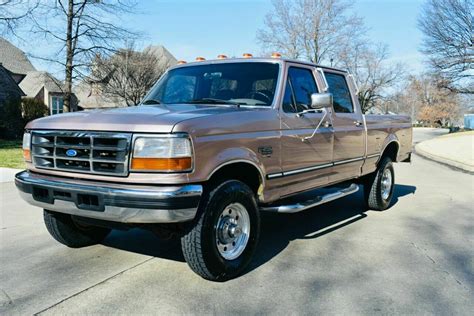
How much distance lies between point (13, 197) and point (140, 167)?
5812 mm

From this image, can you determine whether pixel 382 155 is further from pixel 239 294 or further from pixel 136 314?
pixel 136 314

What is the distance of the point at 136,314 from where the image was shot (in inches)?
135

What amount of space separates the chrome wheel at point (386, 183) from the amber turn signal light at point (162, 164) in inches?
191

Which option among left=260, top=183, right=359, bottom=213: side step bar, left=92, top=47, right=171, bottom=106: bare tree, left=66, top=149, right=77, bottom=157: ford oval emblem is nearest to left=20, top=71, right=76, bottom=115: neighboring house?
left=92, top=47, right=171, bottom=106: bare tree

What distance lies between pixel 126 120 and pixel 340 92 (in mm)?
3667

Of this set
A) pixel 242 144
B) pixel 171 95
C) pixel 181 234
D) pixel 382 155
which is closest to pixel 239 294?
pixel 181 234

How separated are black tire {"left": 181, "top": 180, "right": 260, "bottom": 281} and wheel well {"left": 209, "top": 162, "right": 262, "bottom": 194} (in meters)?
0.11

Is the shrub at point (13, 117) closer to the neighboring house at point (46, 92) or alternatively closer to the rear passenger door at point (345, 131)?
the neighboring house at point (46, 92)

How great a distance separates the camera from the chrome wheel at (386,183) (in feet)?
24.7

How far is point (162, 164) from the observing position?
3.55 meters

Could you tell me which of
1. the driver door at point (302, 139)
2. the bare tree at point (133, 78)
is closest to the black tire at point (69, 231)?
the driver door at point (302, 139)

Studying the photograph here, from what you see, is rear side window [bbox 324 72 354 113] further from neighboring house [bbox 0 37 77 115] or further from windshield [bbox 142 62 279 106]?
neighboring house [bbox 0 37 77 115]

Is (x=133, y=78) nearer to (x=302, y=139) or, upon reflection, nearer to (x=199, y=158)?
(x=302, y=139)

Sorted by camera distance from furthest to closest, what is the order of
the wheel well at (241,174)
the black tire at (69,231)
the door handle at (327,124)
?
1. the door handle at (327,124)
2. the black tire at (69,231)
3. the wheel well at (241,174)
